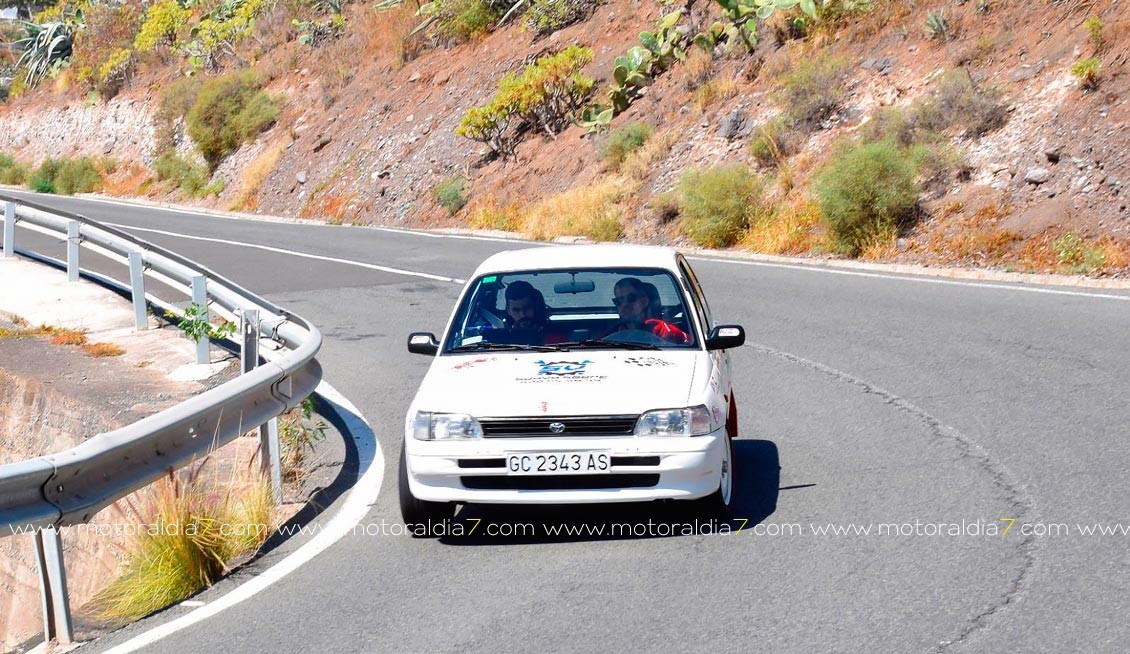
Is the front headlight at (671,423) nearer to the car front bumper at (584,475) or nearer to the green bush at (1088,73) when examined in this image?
the car front bumper at (584,475)

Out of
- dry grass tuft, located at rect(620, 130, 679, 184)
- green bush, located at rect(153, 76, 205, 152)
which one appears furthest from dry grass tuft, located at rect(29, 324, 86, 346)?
green bush, located at rect(153, 76, 205, 152)

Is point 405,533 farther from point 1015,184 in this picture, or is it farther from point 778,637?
point 1015,184

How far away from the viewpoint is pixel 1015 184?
18578 mm

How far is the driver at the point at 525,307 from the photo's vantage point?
780cm

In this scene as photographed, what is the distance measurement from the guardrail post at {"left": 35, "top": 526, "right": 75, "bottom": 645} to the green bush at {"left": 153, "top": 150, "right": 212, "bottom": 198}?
39.2 m

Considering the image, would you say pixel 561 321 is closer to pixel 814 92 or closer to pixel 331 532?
pixel 331 532

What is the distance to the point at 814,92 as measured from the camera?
23.9 metres

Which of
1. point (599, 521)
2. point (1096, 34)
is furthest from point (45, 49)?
point (599, 521)

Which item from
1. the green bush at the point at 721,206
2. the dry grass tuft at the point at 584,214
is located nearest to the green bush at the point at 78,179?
the dry grass tuft at the point at 584,214

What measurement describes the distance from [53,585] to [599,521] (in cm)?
272

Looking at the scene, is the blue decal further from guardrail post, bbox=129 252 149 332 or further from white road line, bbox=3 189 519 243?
white road line, bbox=3 189 519 243

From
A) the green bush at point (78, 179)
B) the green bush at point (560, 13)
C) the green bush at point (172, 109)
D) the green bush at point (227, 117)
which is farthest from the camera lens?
the green bush at point (78, 179)

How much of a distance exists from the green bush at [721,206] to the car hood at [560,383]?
46.4ft

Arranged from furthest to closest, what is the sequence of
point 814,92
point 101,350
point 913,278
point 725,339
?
point 814,92
point 913,278
point 101,350
point 725,339
